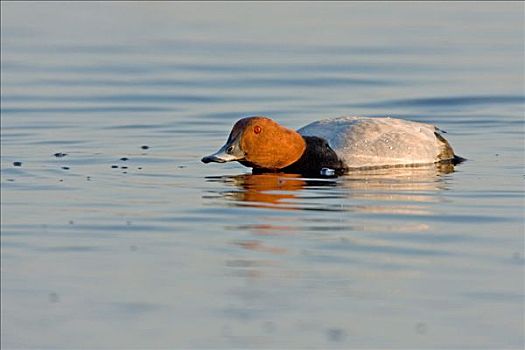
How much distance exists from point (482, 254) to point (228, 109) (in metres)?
8.72

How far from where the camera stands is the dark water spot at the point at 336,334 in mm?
7344

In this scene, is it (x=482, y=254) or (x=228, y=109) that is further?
(x=228, y=109)

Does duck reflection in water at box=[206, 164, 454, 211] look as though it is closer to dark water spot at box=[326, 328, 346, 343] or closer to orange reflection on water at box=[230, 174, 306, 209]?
orange reflection on water at box=[230, 174, 306, 209]

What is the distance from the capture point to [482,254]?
923 centimetres

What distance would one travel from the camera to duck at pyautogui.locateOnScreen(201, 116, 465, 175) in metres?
12.8

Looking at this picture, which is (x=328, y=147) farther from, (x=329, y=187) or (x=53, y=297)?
(x=53, y=297)

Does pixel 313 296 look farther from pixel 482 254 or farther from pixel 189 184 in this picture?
pixel 189 184

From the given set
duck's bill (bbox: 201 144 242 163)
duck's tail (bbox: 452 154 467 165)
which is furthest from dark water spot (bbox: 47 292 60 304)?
duck's tail (bbox: 452 154 467 165)

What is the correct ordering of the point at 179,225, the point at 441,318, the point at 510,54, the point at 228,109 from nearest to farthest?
1. the point at 441,318
2. the point at 179,225
3. the point at 228,109
4. the point at 510,54

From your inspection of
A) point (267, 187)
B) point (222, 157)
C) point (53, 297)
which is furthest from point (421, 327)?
point (222, 157)

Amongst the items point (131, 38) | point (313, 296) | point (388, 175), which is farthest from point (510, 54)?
point (313, 296)

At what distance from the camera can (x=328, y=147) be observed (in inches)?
517

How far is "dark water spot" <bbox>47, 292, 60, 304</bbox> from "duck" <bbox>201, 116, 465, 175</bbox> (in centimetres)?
446

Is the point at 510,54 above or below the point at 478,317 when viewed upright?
above
